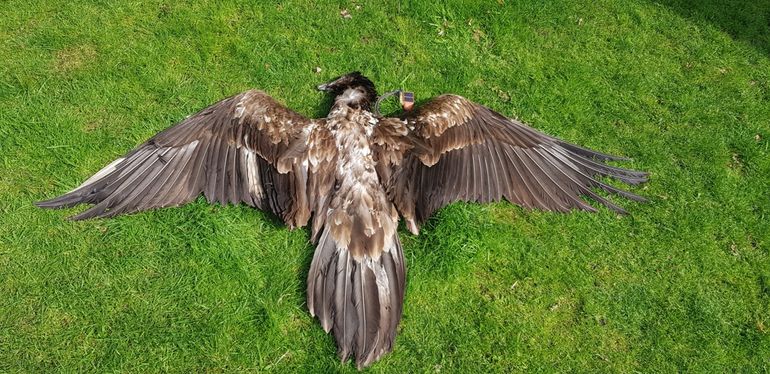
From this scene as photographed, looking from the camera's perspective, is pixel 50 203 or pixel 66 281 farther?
pixel 66 281

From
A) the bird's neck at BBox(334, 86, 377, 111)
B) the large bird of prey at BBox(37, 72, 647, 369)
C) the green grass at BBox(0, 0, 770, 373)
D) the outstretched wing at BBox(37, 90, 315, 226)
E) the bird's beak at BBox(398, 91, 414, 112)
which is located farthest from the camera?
the bird's beak at BBox(398, 91, 414, 112)

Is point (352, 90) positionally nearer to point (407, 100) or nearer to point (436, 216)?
point (407, 100)

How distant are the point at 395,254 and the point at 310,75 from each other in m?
2.21

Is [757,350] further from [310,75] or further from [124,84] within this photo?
[124,84]

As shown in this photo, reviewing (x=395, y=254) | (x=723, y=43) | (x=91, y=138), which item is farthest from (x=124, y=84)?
(x=723, y=43)

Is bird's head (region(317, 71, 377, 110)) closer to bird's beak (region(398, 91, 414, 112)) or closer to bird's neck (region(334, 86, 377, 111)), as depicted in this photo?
bird's neck (region(334, 86, 377, 111))

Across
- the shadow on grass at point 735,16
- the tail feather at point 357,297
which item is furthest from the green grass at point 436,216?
the tail feather at point 357,297

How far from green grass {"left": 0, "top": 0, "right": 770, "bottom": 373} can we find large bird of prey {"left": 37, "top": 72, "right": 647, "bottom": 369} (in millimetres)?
458

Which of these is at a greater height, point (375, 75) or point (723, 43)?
point (723, 43)

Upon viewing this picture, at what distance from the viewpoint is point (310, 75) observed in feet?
15.8

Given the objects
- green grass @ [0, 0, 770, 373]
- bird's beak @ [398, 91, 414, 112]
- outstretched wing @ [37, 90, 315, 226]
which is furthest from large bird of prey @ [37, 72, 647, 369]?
bird's beak @ [398, 91, 414, 112]

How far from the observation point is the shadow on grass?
208 inches

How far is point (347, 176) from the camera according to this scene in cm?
360

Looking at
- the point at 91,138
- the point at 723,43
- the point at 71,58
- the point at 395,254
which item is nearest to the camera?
the point at 395,254
